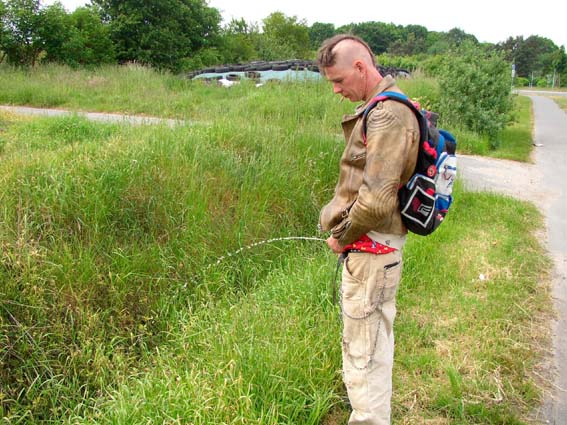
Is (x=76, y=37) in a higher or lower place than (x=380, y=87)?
higher

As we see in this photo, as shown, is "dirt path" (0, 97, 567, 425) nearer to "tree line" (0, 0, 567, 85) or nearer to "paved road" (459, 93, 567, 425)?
"paved road" (459, 93, 567, 425)

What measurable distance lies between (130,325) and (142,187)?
62.9 inches

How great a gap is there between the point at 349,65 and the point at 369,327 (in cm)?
130

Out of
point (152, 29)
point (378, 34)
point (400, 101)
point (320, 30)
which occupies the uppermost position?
point (320, 30)

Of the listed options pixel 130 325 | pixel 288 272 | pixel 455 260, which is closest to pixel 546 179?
pixel 455 260

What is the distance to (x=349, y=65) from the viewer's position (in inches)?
95.9

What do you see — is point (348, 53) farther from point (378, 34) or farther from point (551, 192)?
point (378, 34)

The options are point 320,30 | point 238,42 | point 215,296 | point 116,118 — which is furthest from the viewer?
point 320,30

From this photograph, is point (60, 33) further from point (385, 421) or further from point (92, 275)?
point (385, 421)

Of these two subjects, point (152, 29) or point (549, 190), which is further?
point (152, 29)

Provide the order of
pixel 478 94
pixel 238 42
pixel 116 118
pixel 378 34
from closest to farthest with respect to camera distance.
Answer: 1. pixel 116 118
2. pixel 478 94
3. pixel 238 42
4. pixel 378 34

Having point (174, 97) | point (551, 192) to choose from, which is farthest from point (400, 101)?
point (174, 97)

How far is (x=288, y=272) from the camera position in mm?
4879

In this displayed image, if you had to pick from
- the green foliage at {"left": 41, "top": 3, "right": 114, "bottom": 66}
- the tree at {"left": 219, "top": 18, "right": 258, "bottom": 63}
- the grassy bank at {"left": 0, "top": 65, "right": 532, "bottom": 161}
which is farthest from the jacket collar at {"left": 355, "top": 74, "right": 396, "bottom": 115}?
the tree at {"left": 219, "top": 18, "right": 258, "bottom": 63}
